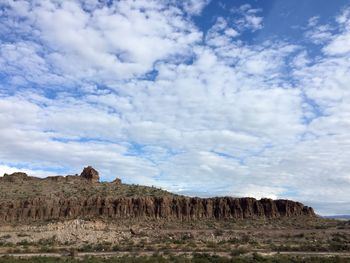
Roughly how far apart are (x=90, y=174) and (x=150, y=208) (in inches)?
968

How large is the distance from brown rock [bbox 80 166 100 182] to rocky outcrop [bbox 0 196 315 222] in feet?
58.9

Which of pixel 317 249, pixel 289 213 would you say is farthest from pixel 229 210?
pixel 317 249

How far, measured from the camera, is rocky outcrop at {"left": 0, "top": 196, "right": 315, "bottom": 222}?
8488cm

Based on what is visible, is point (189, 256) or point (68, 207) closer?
point (189, 256)

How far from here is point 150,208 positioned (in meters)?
87.3

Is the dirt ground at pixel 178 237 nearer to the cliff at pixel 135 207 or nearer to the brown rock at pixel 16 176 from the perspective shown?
the cliff at pixel 135 207

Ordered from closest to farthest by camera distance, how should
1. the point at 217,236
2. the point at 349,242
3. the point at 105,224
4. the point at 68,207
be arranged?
the point at 349,242 < the point at 217,236 < the point at 105,224 < the point at 68,207

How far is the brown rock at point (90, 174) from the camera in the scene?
10631 cm

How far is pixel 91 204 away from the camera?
286ft

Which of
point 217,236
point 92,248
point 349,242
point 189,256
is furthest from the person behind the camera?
point 217,236

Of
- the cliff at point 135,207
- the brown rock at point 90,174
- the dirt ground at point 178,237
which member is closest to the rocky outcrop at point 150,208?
the cliff at point 135,207

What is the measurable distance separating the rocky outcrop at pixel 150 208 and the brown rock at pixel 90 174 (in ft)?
58.9

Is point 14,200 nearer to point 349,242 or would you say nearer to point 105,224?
point 105,224

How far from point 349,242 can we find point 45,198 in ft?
179
